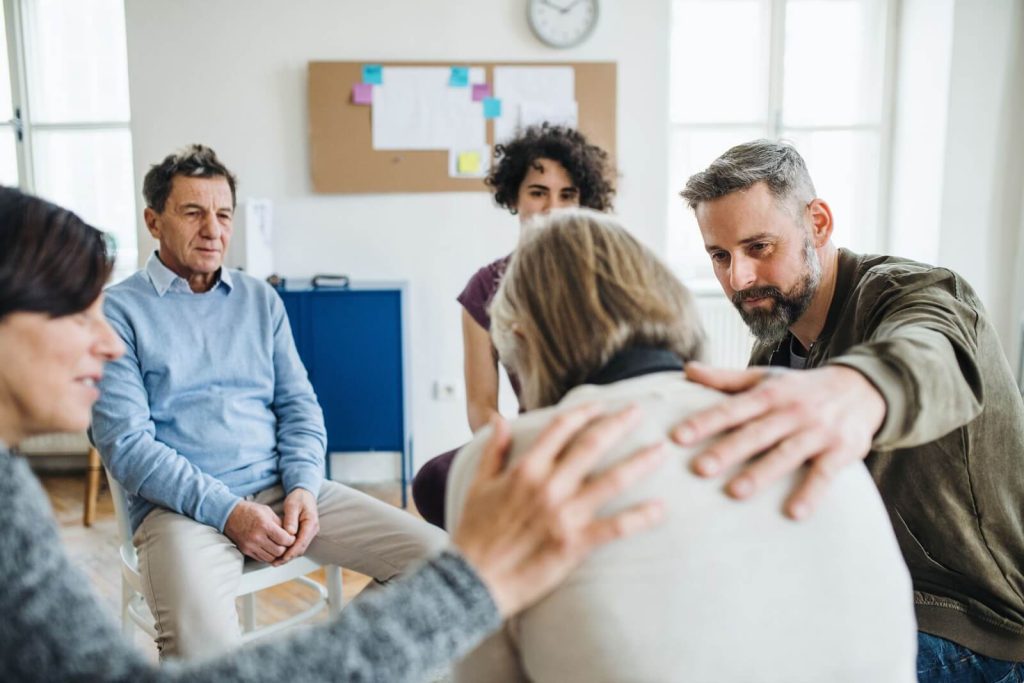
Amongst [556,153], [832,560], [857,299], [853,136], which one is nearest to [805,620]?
[832,560]

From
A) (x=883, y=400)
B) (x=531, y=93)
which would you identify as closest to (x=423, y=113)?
(x=531, y=93)

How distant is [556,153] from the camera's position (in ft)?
7.70

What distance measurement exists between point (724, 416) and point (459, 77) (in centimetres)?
336

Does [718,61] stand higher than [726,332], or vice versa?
[718,61]

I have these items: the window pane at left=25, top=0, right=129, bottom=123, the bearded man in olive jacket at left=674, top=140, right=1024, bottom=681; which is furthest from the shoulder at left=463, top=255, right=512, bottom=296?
the window pane at left=25, top=0, right=129, bottom=123

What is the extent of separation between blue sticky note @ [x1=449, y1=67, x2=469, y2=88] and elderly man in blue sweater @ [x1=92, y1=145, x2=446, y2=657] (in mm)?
1802

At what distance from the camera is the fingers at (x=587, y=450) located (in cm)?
70

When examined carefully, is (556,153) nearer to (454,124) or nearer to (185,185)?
(185,185)

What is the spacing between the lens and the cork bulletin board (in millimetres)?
3793

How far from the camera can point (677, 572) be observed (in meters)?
0.70

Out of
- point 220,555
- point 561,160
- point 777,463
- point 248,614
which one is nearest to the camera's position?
point 777,463

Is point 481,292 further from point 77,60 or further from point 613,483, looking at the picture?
point 77,60

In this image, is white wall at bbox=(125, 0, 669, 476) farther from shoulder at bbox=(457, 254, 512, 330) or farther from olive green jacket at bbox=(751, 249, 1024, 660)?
olive green jacket at bbox=(751, 249, 1024, 660)

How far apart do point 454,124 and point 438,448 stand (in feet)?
5.46
